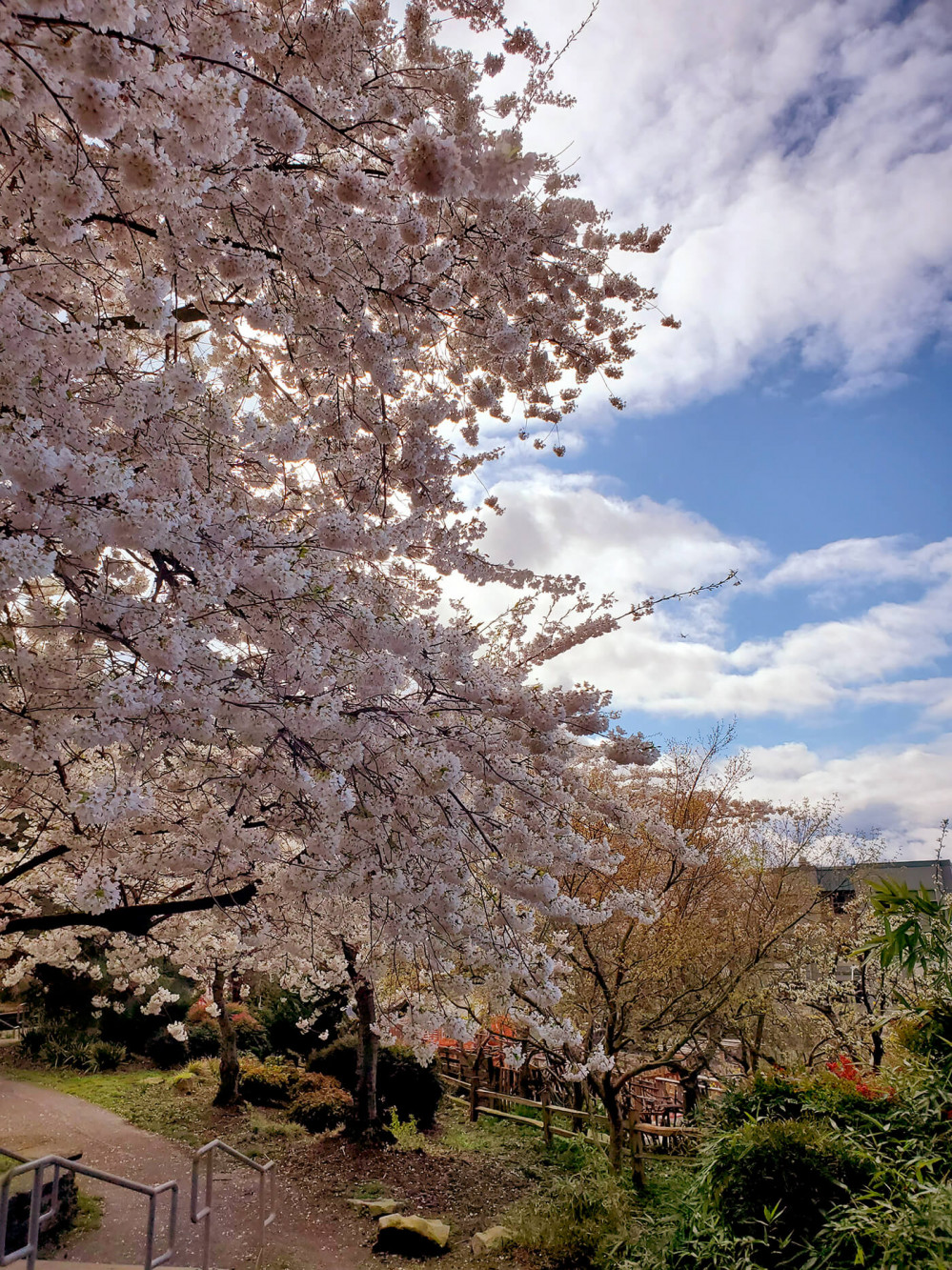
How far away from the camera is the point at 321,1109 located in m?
10.1

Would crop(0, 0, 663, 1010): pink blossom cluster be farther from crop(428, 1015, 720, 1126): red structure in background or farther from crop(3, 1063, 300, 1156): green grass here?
crop(428, 1015, 720, 1126): red structure in background

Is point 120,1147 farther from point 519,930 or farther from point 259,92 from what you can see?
point 259,92

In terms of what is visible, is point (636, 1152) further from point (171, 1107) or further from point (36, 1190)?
point (171, 1107)

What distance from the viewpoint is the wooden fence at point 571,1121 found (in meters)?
7.84

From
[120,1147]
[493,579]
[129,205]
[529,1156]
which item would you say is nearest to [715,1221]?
[493,579]

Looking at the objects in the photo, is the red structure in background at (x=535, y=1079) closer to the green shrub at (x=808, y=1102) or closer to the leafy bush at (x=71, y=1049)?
the leafy bush at (x=71, y=1049)

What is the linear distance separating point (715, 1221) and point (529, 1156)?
23.2 feet

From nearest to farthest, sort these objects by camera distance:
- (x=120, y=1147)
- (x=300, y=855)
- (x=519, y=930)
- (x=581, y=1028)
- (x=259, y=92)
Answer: (x=259, y=92) → (x=300, y=855) → (x=519, y=930) → (x=581, y=1028) → (x=120, y=1147)

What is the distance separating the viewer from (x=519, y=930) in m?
4.18

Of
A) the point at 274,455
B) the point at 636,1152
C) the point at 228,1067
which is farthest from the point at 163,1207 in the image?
the point at 274,455

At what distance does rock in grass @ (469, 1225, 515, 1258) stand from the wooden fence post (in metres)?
1.54

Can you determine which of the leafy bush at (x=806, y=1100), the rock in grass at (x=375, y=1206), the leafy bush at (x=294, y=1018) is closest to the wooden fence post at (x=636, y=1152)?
the rock in grass at (x=375, y=1206)

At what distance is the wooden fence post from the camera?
7465 millimetres

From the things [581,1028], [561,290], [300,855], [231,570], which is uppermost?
[561,290]
